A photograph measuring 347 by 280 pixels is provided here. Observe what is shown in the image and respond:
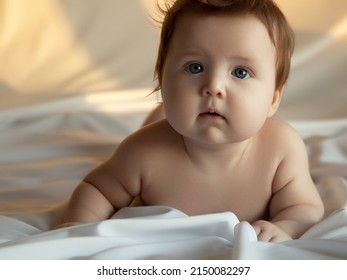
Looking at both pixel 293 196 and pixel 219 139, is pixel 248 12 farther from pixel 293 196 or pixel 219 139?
pixel 293 196

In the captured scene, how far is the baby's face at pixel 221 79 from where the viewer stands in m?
1.16

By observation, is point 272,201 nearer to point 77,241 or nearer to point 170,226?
point 170,226

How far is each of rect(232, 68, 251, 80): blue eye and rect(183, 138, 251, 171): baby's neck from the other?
0.41 ft

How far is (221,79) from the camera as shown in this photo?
116cm

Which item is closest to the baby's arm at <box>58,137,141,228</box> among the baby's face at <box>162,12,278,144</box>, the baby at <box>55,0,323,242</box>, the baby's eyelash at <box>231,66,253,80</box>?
the baby at <box>55,0,323,242</box>

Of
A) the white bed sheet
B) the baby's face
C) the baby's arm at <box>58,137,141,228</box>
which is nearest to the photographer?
the white bed sheet

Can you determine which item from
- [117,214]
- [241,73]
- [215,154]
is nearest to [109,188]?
[117,214]

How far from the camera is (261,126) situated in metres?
1.23

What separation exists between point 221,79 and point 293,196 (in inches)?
9.8

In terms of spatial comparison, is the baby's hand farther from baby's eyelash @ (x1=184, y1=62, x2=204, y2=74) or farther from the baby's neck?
baby's eyelash @ (x1=184, y1=62, x2=204, y2=74)

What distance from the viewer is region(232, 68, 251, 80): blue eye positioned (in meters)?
1.18

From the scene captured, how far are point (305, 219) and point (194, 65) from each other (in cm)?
30

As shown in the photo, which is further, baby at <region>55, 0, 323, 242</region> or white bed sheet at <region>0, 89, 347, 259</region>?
baby at <region>55, 0, 323, 242</region>
